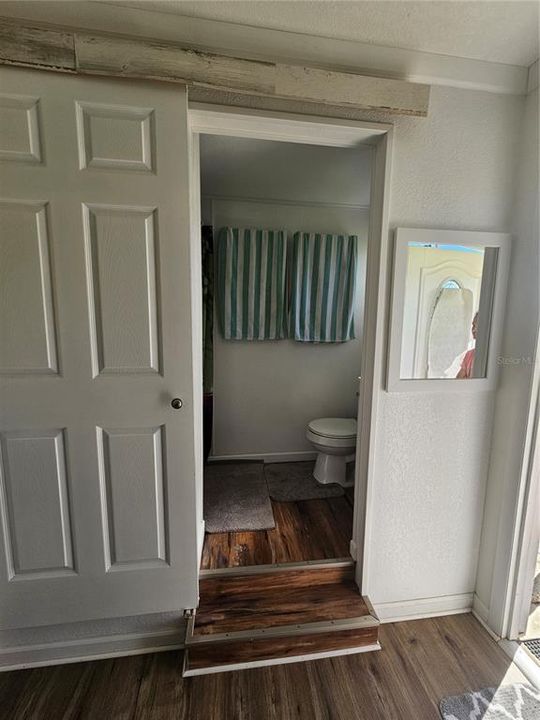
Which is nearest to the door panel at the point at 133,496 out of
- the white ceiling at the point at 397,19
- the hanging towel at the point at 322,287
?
the white ceiling at the point at 397,19

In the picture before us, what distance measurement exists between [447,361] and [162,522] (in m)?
1.41

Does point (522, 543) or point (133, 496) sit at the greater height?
point (133, 496)

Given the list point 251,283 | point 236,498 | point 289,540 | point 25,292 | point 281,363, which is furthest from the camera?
point 281,363

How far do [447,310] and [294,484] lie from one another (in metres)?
1.56

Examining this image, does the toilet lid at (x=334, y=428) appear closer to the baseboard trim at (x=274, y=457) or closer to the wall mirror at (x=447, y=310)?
the baseboard trim at (x=274, y=457)

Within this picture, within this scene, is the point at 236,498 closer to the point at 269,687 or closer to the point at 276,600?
the point at 276,600

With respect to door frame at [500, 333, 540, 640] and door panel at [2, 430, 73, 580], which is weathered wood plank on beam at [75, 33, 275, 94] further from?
door frame at [500, 333, 540, 640]

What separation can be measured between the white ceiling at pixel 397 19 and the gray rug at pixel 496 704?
245 centimetres

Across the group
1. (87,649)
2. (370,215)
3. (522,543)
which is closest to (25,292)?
(370,215)

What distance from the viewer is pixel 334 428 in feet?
7.73

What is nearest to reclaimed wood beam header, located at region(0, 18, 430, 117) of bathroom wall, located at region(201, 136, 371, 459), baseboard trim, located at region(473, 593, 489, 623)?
bathroom wall, located at region(201, 136, 371, 459)

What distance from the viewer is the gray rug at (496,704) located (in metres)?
1.23

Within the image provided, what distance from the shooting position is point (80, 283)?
1.19 m

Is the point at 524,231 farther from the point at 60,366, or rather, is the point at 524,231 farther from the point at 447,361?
the point at 60,366
